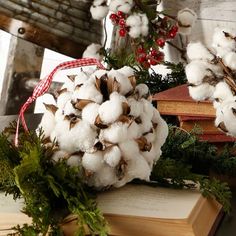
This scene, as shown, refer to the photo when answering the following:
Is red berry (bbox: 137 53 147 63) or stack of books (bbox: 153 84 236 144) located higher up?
red berry (bbox: 137 53 147 63)

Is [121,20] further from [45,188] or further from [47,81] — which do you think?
[45,188]

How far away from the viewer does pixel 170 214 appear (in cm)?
49

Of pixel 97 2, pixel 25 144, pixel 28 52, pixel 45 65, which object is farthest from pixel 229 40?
pixel 45 65

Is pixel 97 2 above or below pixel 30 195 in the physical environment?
above

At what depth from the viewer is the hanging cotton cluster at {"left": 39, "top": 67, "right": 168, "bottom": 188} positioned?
0.53m

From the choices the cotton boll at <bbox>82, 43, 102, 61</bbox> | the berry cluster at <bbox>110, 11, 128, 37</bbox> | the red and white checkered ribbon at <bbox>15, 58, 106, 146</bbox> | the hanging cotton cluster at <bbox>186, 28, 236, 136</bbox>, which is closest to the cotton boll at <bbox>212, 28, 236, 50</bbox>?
the hanging cotton cluster at <bbox>186, 28, 236, 136</bbox>

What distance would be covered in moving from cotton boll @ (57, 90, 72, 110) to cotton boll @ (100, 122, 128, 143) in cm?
6

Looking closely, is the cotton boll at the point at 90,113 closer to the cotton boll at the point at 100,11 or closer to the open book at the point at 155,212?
the open book at the point at 155,212

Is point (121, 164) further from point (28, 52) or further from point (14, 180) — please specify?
point (28, 52)

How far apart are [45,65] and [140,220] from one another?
151 cm

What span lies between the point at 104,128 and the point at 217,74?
0.95ft

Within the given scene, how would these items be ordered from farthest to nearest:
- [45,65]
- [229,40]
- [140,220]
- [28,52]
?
[45,65] < [28,52] < [229,40] < [140,220]

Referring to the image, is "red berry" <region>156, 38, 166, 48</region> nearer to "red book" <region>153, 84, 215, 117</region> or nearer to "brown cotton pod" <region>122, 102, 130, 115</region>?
"red book" <region>153, 84, 215, 117</region>

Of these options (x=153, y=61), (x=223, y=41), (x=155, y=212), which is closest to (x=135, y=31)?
(x=153, y=61)
